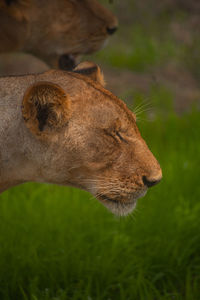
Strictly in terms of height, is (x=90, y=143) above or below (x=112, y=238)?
above

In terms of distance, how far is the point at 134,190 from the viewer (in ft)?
7.30

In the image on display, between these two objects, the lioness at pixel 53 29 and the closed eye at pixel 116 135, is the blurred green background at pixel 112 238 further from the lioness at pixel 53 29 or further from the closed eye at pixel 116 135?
the lioness at pixel 53 29

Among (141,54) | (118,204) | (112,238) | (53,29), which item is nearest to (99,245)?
(112,238)

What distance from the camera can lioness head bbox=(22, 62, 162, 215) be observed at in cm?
210

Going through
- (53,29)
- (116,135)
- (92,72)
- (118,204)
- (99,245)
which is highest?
(53,29)

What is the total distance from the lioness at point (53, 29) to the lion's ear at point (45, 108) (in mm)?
1134

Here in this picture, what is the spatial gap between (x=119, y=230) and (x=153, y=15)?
553cm

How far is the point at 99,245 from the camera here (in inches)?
127

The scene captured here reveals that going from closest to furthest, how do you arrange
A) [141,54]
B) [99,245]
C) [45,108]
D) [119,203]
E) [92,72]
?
[45,108] < [119,203] < [92,72] < [99,245] < [141,54]

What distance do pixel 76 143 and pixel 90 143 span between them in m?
0.05

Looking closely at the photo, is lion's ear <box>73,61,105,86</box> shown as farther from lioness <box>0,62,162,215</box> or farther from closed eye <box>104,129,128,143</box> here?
closed eye <box>104,129,128,143</box>

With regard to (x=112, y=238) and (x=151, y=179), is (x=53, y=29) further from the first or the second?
(x=151, y=179)

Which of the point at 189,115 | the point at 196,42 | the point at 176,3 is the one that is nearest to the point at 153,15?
the point at 176,3

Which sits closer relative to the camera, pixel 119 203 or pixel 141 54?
pixel 119 203
